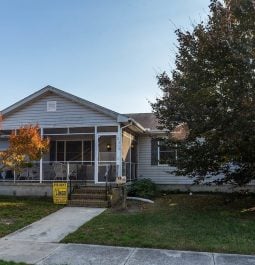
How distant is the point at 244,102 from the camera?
1075cm

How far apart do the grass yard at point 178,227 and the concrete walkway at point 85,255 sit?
0.40 meters

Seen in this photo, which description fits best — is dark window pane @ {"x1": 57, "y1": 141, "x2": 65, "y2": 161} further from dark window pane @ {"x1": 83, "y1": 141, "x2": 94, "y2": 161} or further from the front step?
the front step

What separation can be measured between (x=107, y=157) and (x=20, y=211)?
18.2 ft

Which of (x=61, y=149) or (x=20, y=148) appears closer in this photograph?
(x=20, y=148)

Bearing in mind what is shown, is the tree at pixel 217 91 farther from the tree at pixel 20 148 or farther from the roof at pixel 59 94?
the tree at pixel 20 148

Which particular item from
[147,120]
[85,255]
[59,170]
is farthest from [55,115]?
[85,255]

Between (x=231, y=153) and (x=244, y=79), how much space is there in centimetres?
243

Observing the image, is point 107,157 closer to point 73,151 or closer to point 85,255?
point 73,151

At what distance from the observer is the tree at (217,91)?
11320 mm

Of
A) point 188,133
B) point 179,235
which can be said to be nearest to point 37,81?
point 188,133

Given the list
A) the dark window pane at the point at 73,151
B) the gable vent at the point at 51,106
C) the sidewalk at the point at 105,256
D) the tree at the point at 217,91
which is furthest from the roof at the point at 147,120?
the sidewalk at the point at 105,256

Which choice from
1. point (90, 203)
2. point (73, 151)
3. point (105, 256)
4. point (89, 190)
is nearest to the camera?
point (105, 256)

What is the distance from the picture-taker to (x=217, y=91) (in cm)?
1224

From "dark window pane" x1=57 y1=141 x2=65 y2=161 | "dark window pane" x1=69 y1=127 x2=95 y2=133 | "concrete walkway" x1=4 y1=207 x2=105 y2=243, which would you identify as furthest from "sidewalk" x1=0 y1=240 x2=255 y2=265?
"dark window pane" x1=57 y1=141 x2=65 y2=161
